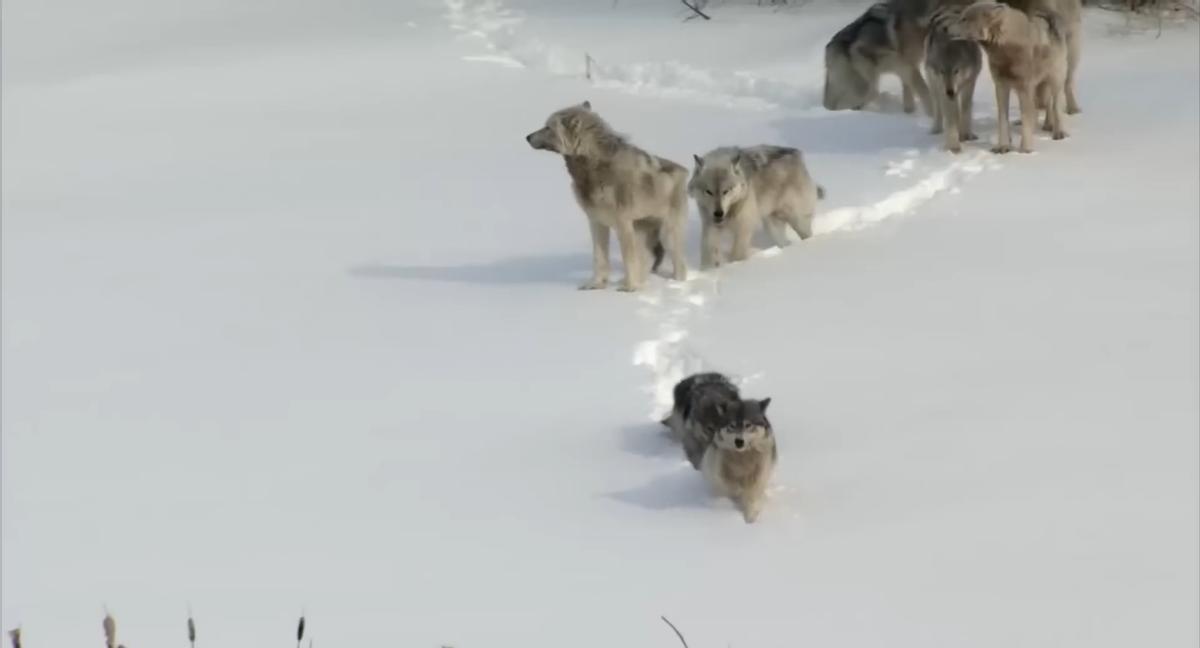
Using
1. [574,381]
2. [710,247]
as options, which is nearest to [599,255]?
[710,247]

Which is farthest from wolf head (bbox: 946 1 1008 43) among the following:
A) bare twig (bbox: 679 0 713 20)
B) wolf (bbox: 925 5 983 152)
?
bare twig (bbox: 679 0 713 20)

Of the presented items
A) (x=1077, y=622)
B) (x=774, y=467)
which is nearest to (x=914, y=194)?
(x=774, y=467)

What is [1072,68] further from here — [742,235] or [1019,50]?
[742,235]

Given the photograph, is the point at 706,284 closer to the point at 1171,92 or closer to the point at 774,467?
the point at 774,467

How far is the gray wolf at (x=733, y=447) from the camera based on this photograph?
6.29m

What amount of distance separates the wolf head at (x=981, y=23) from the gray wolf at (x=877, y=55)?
109 centimetres

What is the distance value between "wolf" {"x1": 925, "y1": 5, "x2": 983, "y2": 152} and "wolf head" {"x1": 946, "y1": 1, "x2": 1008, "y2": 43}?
0.10 metres

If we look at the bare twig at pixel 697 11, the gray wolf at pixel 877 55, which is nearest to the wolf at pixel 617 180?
the gray wolf at pixel 877 55

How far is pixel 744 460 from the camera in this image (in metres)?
6.26

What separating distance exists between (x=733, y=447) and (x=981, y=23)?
5536 millimetres

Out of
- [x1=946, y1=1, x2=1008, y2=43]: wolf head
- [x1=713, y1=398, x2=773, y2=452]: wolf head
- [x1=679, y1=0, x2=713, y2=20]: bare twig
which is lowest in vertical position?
[x1=713, y1=398, x2=773, y2=452]: wolf head

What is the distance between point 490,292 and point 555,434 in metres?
2.32

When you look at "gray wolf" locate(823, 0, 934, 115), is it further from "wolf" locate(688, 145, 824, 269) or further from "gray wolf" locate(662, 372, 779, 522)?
"gray wolf" locate(662, 372, 779, 522)

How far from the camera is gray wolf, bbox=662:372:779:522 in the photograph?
6.29 m
